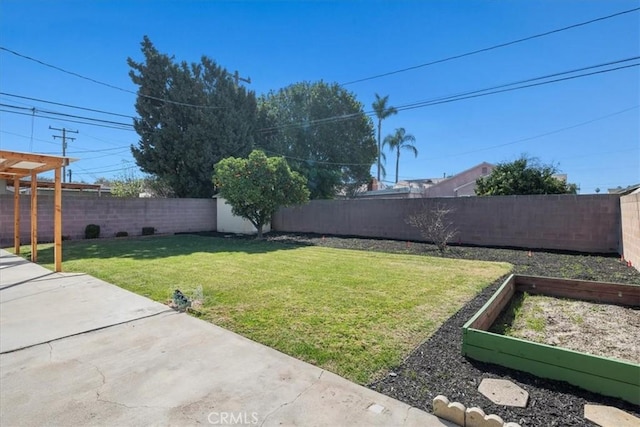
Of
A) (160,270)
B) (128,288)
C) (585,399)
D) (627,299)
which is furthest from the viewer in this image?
(160,270)

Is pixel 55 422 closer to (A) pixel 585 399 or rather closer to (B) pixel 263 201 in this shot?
(A) pixel 585 399

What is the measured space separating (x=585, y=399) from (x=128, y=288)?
19.9 feet

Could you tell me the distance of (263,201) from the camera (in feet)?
40.6

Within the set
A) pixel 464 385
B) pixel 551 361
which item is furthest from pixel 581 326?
pixel 464 385

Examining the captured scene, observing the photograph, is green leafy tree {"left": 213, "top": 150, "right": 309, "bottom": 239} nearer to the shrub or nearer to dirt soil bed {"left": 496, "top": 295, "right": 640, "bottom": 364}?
the shrub

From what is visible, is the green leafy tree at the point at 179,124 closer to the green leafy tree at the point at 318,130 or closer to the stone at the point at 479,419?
the green leafy tree at the point at 318,130

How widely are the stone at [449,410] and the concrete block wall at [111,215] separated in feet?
48.0

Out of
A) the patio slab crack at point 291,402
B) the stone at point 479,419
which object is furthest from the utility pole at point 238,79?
the stone at point 479,419

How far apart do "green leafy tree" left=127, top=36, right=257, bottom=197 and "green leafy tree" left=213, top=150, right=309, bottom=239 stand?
5.49 meters

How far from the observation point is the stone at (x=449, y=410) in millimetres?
1980

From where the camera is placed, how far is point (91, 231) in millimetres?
12773

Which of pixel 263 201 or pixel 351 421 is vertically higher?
pixel 263 201

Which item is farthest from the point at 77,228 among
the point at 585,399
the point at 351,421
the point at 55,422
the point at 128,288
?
the point at 585,399

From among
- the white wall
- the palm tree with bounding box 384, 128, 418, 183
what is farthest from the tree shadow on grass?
the palm tree with bounding box 384, 128, 418, 183
